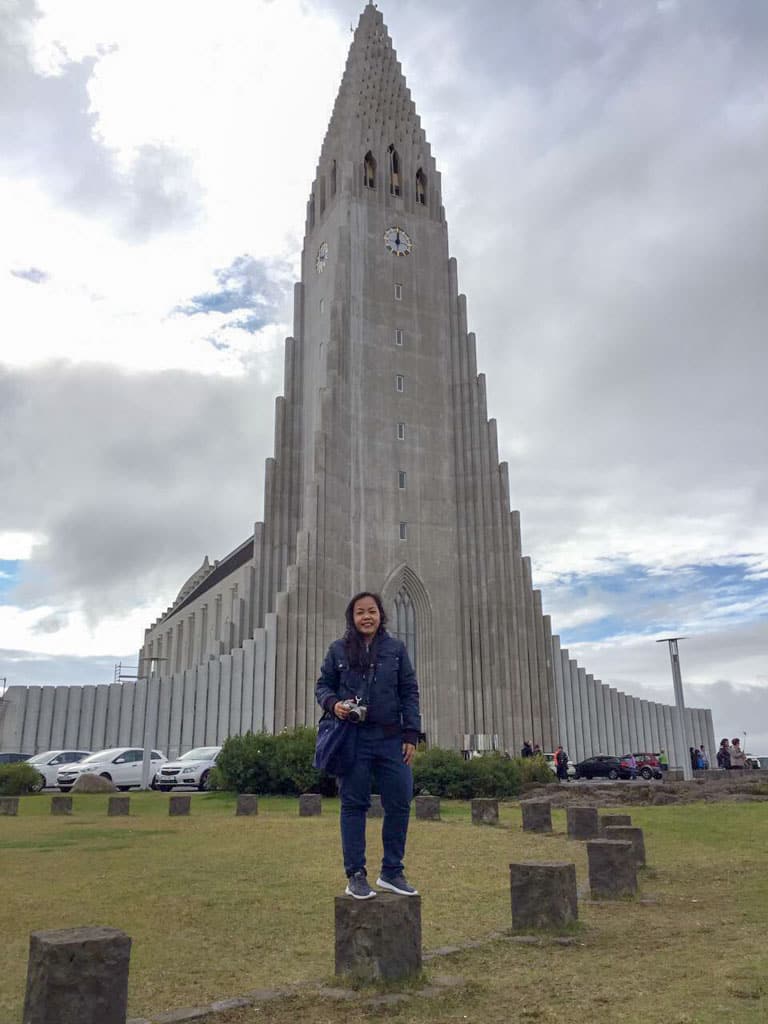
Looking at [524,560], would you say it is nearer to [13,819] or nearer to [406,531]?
[406,531]

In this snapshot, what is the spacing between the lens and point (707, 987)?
4.96 m

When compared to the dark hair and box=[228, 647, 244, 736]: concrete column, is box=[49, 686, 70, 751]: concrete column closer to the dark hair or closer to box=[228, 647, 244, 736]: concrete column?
box=[228, 647, 244, 736]: concrete column

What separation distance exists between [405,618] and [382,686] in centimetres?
4056

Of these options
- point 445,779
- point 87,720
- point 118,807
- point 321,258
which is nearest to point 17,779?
point 118,807

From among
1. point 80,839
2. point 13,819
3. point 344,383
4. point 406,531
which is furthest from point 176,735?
point 80,839

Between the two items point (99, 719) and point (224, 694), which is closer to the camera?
point (224, 694)

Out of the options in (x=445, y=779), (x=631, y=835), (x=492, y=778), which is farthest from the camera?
(x=492, y=778)

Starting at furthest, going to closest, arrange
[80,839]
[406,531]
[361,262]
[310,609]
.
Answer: [361,262] < [406,531] < [310,609] < [80,839]

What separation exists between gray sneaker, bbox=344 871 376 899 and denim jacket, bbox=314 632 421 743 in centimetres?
97

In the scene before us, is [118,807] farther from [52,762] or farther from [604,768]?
[604,768]

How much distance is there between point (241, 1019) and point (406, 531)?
139ft

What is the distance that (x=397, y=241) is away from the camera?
5166cm

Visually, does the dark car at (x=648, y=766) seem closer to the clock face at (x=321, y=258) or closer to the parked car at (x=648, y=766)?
the parked car at (x=648, y=766)

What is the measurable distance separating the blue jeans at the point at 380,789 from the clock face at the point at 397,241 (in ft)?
158
